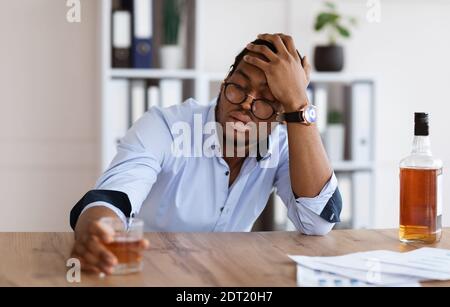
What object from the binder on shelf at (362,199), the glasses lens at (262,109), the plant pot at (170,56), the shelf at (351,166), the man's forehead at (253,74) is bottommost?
the binder on shelf at (362,199)

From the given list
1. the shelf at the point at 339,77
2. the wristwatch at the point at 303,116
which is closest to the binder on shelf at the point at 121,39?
the shelf at the point at 339,77

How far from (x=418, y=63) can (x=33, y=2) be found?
2052mm

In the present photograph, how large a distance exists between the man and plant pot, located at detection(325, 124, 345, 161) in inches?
59.8

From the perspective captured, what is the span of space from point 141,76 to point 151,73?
0.16ft

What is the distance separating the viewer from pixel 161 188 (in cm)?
174

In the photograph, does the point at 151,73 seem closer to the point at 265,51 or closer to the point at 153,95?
the point at 153,95

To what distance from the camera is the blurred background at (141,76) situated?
3.11 meters

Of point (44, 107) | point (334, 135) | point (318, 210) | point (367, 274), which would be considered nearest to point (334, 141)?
point (334, 135)

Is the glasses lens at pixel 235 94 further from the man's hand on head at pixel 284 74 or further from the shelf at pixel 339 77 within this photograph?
the shelf at pixel 339 77

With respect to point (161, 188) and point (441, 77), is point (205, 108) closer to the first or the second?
point (161, 188)

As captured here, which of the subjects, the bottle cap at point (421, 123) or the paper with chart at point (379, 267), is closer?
the paper with chart at point (379, 267)

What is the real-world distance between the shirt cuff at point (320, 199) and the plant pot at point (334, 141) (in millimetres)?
1797

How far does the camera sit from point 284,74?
1.59 metres

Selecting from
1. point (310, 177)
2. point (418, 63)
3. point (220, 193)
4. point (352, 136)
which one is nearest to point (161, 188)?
point (220, 193)
